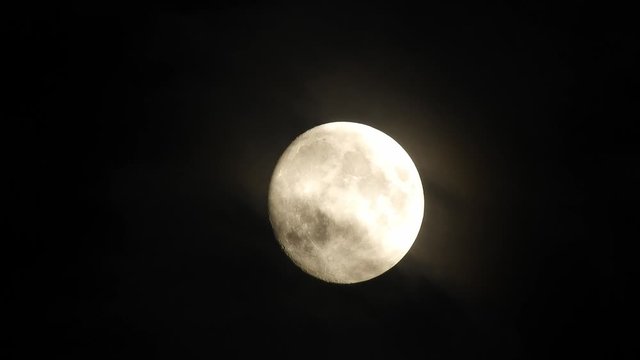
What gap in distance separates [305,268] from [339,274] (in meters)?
0.22

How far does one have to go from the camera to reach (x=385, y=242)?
245 centimetres

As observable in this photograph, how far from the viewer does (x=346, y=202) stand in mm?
2334

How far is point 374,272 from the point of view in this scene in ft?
8.40

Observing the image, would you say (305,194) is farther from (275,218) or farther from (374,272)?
(374,272)

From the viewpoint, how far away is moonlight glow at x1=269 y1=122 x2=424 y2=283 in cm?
235

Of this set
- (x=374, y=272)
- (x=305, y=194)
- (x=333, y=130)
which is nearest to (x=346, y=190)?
(x=305, y=194)

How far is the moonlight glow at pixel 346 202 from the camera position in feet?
7.72

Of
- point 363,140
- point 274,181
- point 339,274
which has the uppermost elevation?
point 363,140

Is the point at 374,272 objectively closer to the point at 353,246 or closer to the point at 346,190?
the point at 353,246

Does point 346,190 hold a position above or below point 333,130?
below

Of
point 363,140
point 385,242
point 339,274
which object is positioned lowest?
point 339,274

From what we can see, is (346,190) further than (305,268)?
No

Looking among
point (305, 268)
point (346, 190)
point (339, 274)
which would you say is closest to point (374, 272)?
point (339, 274)

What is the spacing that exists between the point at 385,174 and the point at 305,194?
0.48 metres
